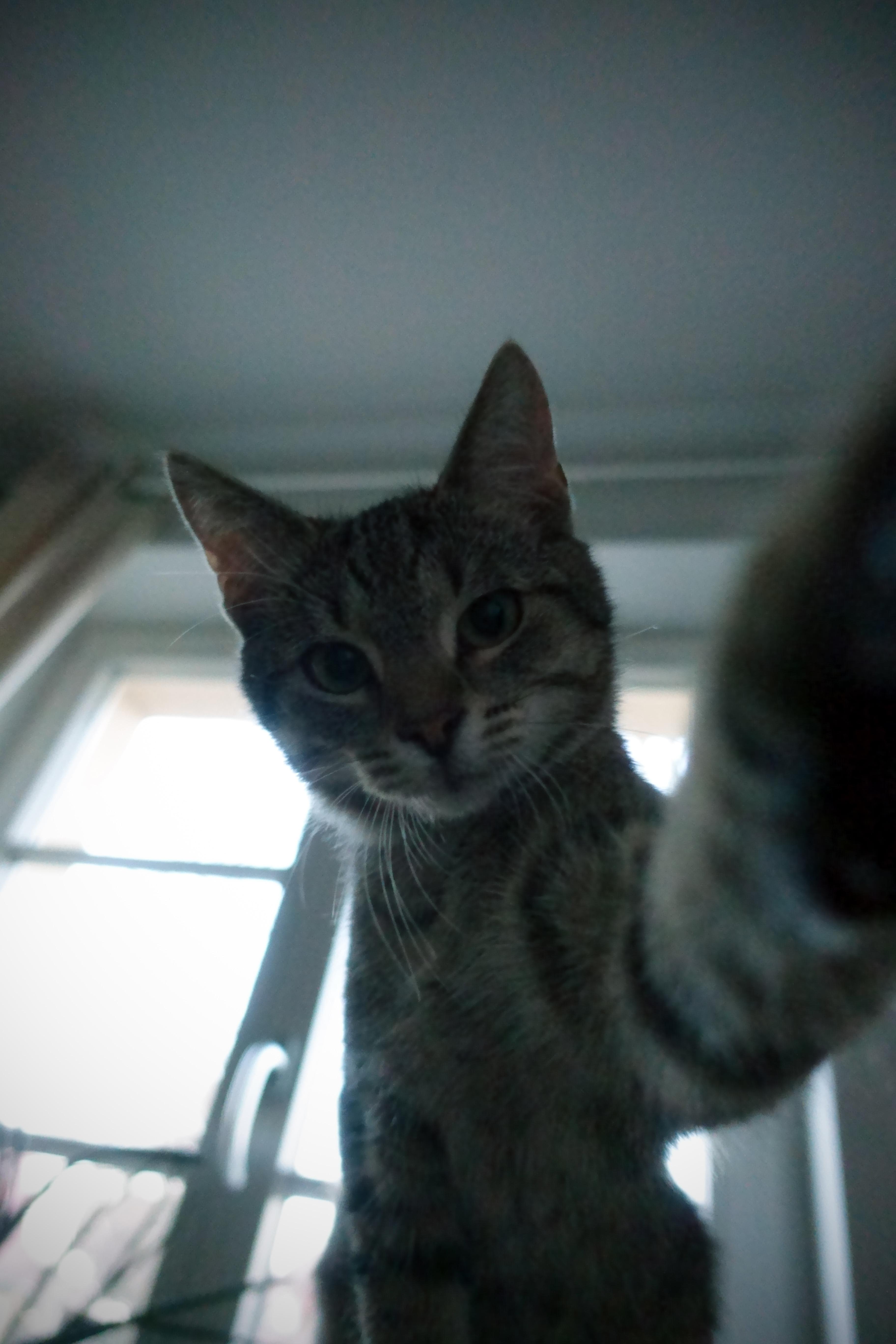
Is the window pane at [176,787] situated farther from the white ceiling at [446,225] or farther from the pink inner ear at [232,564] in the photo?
the white ceiling at [446,225]

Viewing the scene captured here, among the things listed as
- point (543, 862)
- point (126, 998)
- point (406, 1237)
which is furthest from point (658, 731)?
point (126, 998)

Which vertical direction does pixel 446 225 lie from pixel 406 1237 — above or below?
above

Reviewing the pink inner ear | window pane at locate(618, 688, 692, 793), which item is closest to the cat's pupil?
window pane at locate(618, 688, 692, 793)

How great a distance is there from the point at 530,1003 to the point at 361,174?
857 mm

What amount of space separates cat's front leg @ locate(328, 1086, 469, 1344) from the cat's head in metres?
0.19

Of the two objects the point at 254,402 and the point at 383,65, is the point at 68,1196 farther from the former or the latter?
the point at 383,65

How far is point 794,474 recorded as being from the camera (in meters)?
0.26

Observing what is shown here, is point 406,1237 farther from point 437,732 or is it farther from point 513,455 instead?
point 513,455

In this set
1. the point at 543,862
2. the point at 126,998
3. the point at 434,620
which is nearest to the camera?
the point at 543,862

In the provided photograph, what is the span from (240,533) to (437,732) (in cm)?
31

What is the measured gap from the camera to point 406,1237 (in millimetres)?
472

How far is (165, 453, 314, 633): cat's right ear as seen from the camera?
677mm

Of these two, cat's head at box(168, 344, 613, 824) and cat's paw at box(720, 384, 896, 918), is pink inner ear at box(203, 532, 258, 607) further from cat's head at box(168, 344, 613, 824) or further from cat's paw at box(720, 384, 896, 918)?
cat's paw at box(720, 384, 896, 918)

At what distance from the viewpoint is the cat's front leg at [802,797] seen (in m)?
0.22
